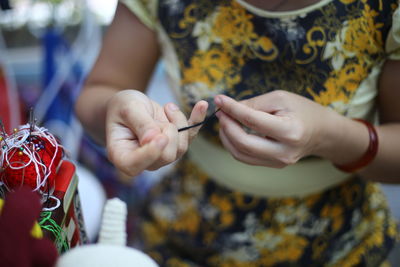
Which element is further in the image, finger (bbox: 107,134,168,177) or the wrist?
the wrist

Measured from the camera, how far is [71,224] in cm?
40

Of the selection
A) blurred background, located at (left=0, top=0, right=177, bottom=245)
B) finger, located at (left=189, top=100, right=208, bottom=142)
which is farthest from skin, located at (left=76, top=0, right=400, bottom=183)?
blurred background, located at (left=0, top=0, right=177, bottom=245)

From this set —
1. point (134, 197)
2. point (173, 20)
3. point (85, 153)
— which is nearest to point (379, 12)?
point (173, 20)

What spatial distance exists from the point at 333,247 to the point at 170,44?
1.42ft

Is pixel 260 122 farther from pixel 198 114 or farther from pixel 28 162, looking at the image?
pixel 28 162

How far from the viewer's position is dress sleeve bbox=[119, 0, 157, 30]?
63cm

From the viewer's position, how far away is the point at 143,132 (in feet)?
1.21

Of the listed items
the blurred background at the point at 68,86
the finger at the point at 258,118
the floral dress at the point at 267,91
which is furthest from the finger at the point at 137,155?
the blurred background at the point at 68,86

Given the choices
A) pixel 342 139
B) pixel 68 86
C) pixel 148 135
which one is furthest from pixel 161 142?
pixel 68 86

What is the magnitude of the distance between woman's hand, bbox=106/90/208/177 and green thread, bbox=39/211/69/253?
0.07m

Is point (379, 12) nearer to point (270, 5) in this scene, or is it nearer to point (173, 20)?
point (270, 5)

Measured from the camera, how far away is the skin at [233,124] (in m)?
0.37

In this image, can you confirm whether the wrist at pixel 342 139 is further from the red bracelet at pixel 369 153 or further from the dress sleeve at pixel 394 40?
the dress sleeve at pixel 394 40

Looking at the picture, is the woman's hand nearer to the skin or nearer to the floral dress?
the skin
